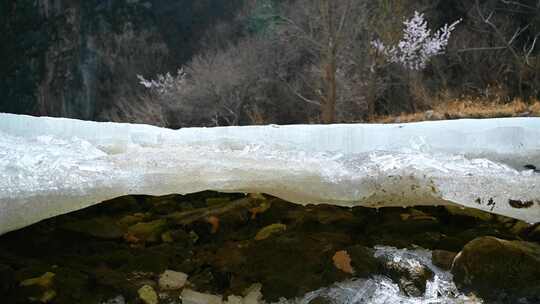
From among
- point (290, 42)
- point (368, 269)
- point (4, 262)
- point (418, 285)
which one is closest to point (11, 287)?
point (4, 262)

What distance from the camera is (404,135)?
166 cm

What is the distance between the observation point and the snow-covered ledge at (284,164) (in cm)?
126

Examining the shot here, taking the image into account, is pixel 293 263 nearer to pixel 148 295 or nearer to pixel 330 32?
pixel 148 295

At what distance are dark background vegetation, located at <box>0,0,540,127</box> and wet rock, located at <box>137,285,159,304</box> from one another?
6744mm

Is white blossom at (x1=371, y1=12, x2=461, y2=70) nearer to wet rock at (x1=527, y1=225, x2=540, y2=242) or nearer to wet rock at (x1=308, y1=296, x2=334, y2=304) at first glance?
wet rock at (x1=527, y1=225, x2=540, y2=242)

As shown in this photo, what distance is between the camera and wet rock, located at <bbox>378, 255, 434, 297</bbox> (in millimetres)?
1104

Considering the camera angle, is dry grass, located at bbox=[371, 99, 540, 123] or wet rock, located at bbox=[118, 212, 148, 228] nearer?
wet rock, located at bbox=[118, 212, 148, 228]

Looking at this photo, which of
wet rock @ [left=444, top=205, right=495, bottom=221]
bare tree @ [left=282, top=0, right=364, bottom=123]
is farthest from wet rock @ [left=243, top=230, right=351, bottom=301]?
bare tree @ [left=282, top=0, right=364, bottom=123]

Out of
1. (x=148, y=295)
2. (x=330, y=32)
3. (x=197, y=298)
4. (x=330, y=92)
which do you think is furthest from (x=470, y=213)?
(x=330, y=32)

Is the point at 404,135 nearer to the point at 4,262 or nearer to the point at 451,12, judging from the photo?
the point at 4,262

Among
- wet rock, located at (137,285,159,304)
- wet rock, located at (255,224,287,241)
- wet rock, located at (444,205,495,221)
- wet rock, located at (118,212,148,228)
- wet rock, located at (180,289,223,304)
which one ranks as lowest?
wet rock, located at (180,289,223,304)

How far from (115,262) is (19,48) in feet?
38.0

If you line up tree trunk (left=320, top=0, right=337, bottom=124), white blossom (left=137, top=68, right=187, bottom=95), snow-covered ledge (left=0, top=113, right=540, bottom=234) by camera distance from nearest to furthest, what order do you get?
snow-covered ledge (left=0, top=113, right=540, bottom=234) → tree trunk (left=320, top=0, right=337, bottom=124) → white blossom (left=137, top=68, right=187, bottom=95)

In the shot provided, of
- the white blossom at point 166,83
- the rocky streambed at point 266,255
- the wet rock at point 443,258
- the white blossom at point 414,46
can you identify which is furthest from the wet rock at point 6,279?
the white blossom at point 166,83
